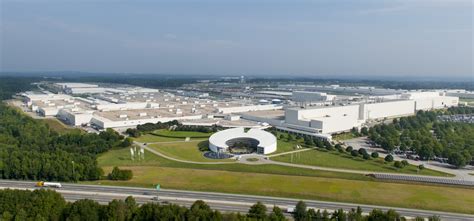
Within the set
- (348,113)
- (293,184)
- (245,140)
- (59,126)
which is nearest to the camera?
(293,184)

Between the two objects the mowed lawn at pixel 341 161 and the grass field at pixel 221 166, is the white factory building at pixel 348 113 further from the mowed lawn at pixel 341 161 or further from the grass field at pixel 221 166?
the grass field at pixel 221 166

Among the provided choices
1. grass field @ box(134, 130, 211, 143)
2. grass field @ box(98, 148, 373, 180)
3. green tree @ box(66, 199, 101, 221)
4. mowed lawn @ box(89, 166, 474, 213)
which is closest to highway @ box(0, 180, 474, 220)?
mowed lawn @ box(89, 166, 474, 213)

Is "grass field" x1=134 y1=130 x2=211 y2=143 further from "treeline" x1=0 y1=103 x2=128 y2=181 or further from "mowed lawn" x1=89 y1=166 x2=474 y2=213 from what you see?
"mowed lawn" x1=89 y1=166 x2=474 y2=213

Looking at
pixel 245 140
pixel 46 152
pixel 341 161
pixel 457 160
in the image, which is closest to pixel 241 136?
pixel 245 140

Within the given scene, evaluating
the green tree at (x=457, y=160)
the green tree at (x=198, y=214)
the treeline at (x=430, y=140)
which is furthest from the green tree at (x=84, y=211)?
the treeline at (x=430, y=140)

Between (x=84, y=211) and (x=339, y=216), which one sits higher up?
(x=84, y=211)

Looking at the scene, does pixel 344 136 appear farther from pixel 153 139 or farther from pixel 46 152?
pixel 46 152
